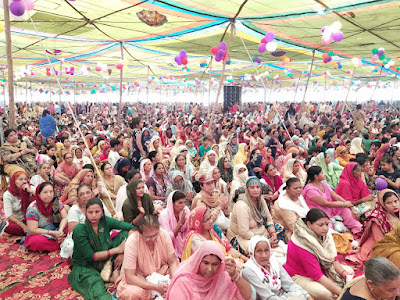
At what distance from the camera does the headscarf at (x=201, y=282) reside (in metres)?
1.81

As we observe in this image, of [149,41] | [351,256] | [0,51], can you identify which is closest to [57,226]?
[351,256]

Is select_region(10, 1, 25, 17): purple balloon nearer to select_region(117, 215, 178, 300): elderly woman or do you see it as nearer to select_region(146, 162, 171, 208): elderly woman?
select_region(146, 162, 171, 208): elderly woman

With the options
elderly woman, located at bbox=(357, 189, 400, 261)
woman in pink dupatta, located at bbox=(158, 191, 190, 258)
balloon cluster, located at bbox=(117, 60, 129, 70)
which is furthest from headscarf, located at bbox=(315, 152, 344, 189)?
balloon cluster, located at bbox=(117, 60, 129, 70)

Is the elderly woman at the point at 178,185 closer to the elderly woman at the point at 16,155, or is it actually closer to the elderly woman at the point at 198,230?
the elderly woman at the point at 198,230

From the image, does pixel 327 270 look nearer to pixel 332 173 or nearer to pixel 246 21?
pixel 332 173

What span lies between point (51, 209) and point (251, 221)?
2.17 m

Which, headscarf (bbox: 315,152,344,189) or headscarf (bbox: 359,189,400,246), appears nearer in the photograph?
headscarf (bbox: 359,189,400,246)

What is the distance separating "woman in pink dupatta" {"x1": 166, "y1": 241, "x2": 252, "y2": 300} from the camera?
1803 mm

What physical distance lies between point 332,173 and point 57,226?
416 centimetres

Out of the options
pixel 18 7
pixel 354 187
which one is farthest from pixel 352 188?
pixel 18 7

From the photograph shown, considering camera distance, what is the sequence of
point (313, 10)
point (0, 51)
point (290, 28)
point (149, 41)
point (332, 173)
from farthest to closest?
point (0, 51) → point (149, 41) → point (290, 28) → point (313, 10) → point (332, 173)

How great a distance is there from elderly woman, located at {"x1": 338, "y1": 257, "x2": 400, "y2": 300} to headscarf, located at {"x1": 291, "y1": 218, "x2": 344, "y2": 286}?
0.67m

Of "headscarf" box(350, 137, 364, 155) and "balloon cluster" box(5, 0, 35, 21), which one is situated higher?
"balloon cluster" box(5, 0, 35, 21)

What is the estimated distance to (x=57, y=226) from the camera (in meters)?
3.39
